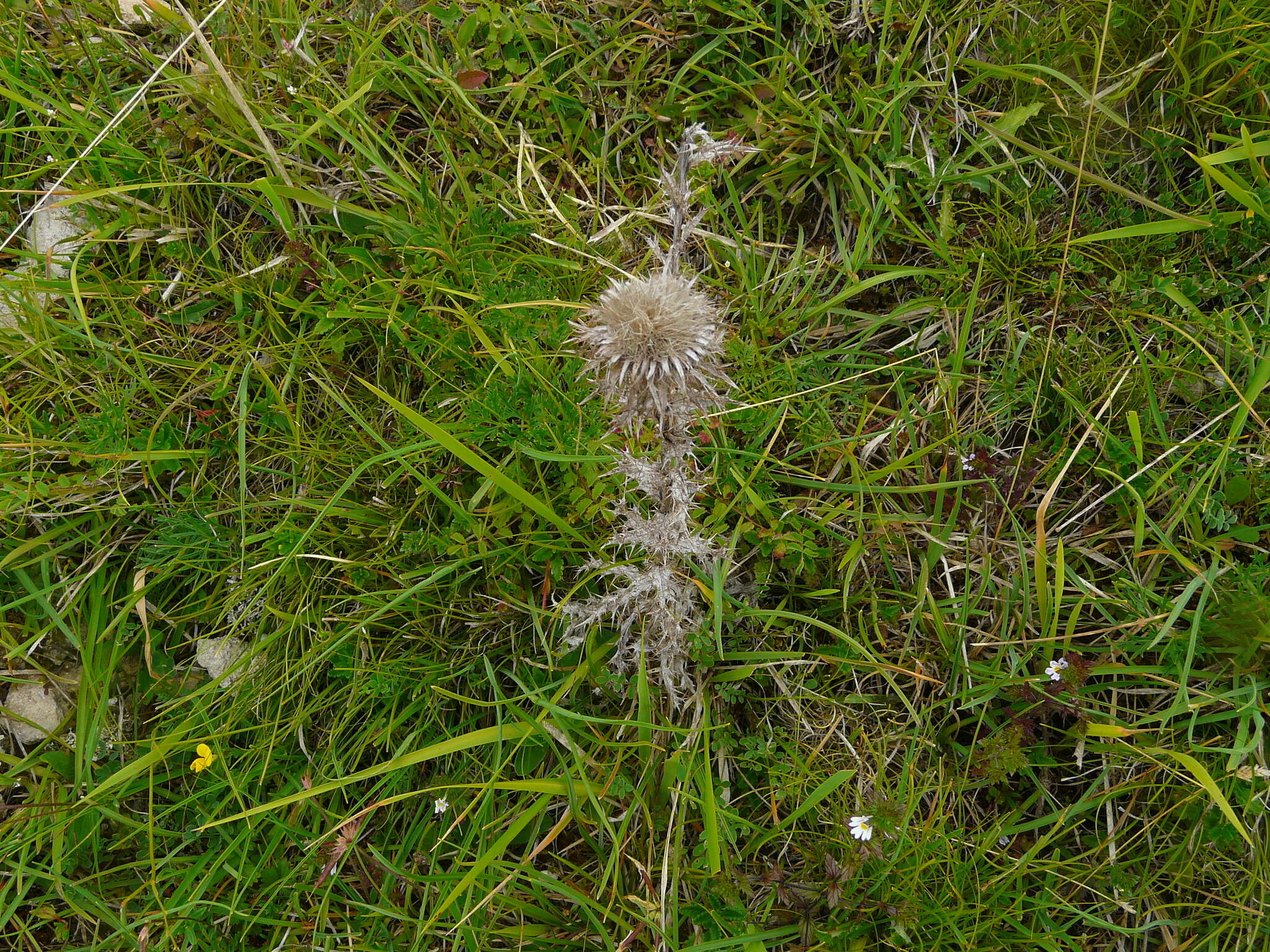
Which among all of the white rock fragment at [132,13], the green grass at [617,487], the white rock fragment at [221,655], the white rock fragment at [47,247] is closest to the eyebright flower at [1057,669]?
the green grass at [617,487]

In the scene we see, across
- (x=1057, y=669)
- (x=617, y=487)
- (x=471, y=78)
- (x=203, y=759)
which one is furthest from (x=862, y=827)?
(x=471, y=78)

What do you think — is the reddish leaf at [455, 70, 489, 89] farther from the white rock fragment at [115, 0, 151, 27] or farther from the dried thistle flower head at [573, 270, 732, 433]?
the dried thistle flower head at [573, 270, 732, 433]

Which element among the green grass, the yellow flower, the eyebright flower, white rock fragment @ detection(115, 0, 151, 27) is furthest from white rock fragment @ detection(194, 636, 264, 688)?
the eyebright flower

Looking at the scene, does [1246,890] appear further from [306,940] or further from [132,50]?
[132,50]

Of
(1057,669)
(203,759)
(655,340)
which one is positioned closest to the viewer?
(655,340)

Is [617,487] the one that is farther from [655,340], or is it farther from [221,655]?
[221,655]
